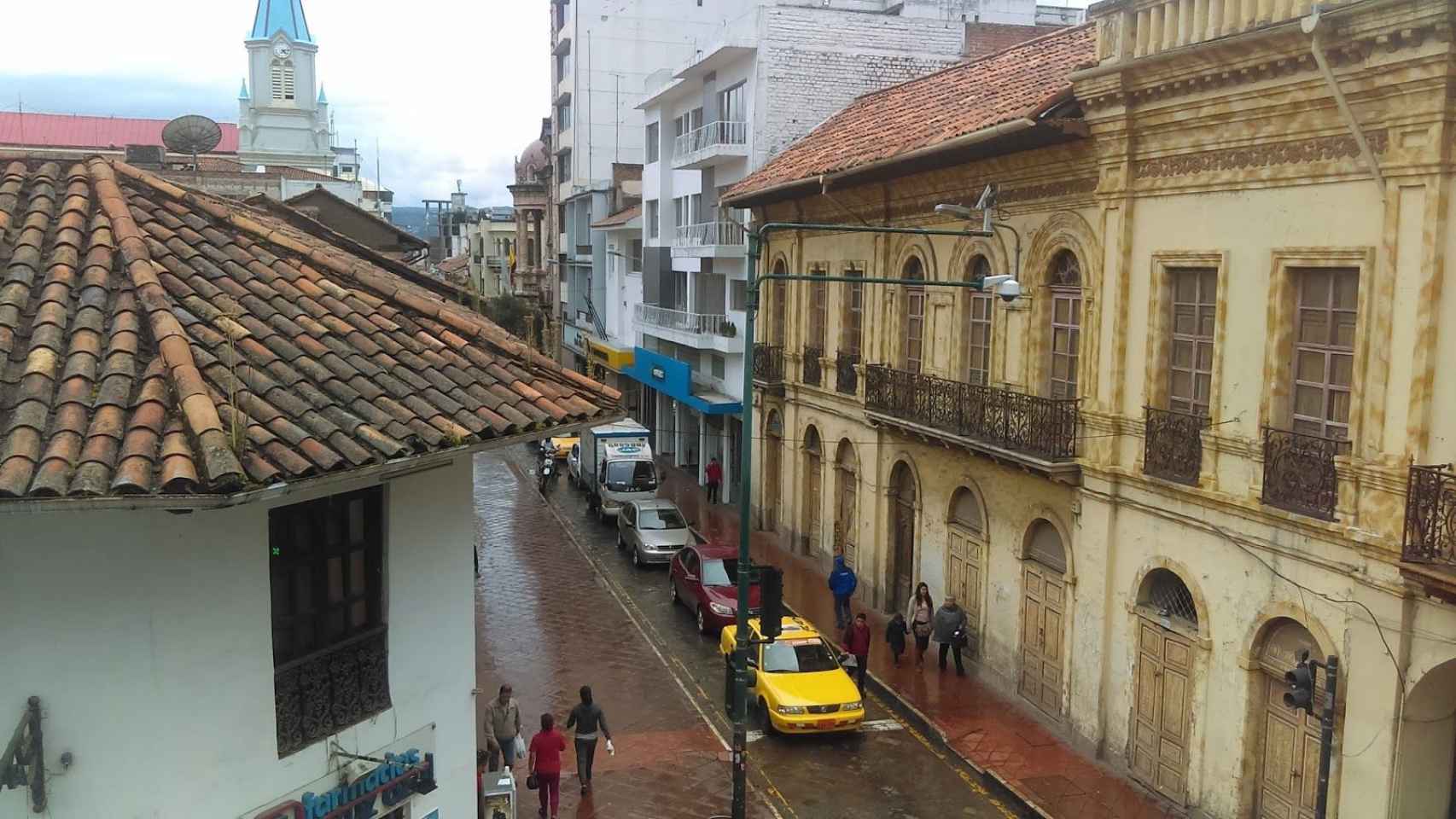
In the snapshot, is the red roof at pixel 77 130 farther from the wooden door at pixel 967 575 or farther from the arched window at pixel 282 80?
the wooden door at pixel 967 575

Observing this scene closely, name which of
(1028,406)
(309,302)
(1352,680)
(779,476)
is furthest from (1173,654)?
(779,476)

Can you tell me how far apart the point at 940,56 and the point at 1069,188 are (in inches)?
656

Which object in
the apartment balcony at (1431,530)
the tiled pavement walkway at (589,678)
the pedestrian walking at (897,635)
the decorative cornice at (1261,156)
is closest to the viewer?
the apartment balcony at (1431,530)

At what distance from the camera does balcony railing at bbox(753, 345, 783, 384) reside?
2892 centimetres

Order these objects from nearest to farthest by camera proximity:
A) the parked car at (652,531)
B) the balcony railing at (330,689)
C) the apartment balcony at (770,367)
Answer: the balcony railing at (330,689), the parked car at (652,531), the apartment balcony at (770,367)

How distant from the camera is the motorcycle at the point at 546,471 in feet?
123

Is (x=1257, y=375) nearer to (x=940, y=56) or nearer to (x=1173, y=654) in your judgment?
(x=1173, y=654)

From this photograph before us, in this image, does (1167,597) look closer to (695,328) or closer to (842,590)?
(842,590)

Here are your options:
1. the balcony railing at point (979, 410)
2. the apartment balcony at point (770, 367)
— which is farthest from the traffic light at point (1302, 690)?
the apartment balcony at point (770, 367)

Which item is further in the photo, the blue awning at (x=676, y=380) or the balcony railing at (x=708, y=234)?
the blue awning at (x=676, y=380)

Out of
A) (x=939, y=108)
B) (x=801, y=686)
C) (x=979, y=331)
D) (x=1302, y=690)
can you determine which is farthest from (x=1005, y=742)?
(x=939, y=108)

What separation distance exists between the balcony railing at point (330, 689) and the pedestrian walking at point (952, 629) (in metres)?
12.9

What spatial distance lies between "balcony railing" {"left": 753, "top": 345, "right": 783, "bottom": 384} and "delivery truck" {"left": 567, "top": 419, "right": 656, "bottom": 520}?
459cm

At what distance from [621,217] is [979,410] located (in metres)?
29.1
